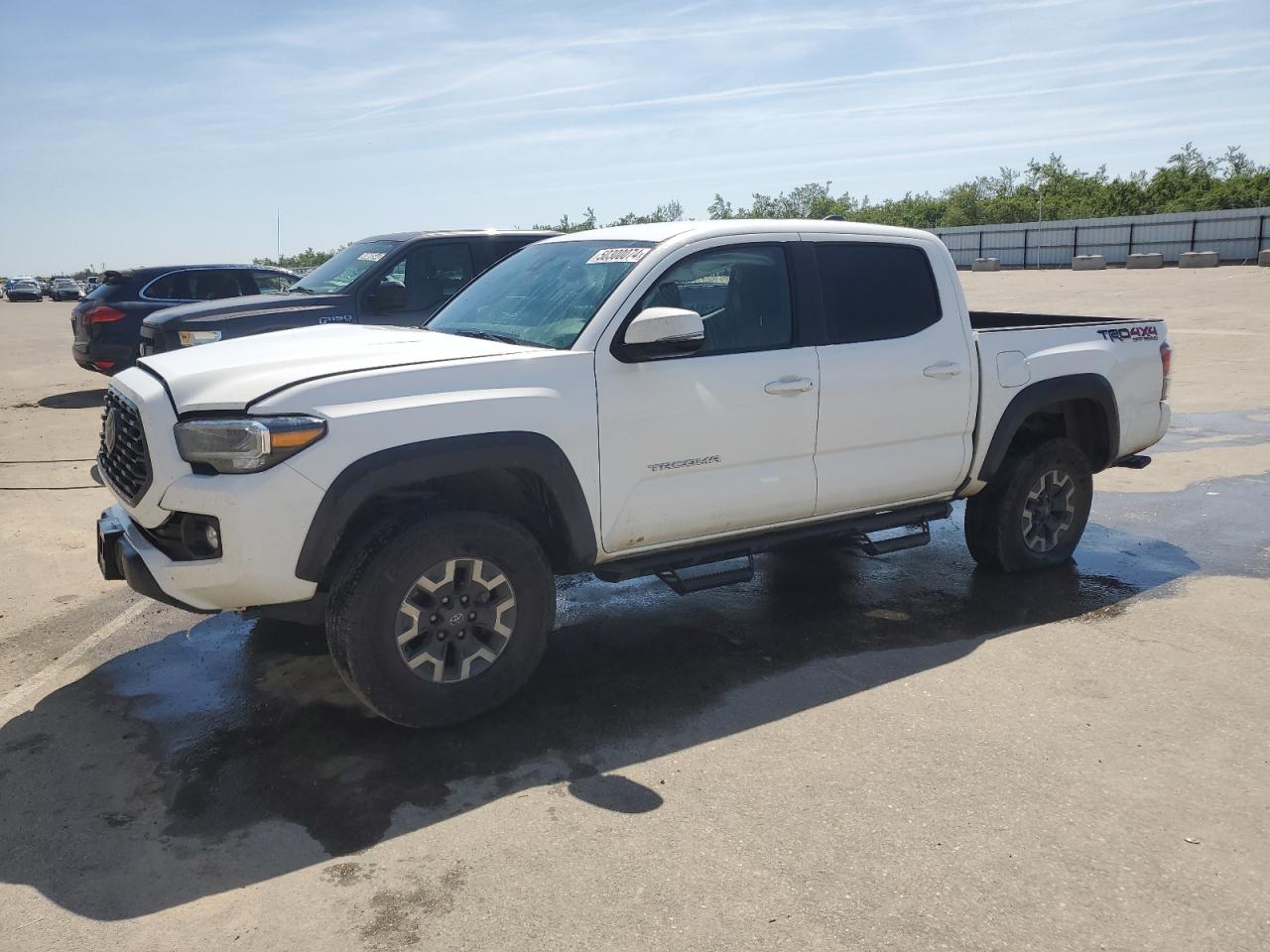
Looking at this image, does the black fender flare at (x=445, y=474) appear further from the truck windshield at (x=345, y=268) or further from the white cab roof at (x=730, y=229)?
the truck windshield at (x=345, y=268)

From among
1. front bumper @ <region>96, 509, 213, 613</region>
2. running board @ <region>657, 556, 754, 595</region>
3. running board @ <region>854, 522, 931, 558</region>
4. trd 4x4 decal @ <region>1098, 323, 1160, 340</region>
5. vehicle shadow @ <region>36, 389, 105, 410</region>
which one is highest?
trd 4x4 decal @ <region>1098, 323, 1160, 340</region>

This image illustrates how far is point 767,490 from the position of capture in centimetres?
495

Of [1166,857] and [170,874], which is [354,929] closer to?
[170,874]

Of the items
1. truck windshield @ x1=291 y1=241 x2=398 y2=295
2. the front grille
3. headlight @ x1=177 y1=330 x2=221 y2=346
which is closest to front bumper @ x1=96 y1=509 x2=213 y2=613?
the front grille

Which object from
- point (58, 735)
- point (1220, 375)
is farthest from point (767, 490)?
point (1220, 375)

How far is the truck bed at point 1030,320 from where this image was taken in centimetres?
652

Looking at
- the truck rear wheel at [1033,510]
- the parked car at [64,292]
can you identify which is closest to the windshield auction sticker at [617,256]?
the truck rear wheel at [1033,510]

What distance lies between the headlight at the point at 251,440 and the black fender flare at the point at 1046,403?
143 inches

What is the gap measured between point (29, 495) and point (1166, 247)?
5057 centimetres

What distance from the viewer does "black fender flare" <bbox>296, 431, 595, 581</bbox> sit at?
3.89 metres

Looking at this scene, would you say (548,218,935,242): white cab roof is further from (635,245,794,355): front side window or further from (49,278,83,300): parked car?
(49,278,83,300): parked car

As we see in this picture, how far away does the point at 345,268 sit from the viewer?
9891 mm

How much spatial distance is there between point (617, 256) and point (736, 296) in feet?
1.97

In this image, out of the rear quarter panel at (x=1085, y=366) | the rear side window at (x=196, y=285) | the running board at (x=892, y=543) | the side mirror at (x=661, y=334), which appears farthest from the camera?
the rear side window at (x=196, y=285)
